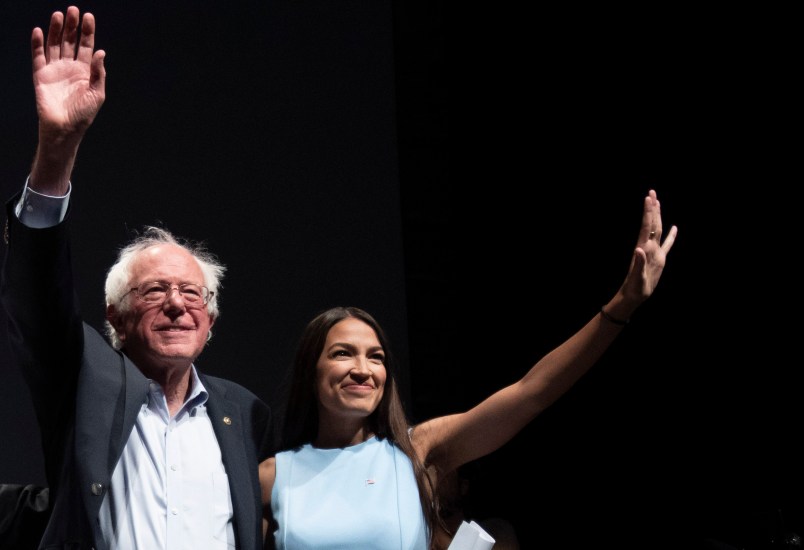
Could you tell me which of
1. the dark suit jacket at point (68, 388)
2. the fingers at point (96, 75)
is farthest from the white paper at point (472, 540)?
the fingers at point (96, 75)

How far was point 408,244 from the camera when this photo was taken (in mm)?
3521

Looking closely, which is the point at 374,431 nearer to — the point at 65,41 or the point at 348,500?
the point at 348,500

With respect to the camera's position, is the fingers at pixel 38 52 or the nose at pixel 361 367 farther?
the nose at pixel 361 367

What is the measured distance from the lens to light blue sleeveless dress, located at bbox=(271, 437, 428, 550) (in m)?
2.32

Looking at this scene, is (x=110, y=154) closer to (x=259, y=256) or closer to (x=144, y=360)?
(x=259, y=256)

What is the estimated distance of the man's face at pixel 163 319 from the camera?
230 cm

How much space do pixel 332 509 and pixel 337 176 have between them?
1424 millimetres

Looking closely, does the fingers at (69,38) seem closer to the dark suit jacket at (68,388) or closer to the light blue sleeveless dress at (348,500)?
the dark suit jacket at (68,388)

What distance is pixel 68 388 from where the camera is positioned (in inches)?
82.3

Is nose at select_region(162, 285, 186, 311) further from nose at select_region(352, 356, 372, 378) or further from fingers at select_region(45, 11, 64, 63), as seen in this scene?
fingers at select_region(45, 11, 64, 63)

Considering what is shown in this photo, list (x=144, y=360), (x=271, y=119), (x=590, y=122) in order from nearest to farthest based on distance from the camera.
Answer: (x=144, y=360), (x=271, y=119), (x=590, y=122)

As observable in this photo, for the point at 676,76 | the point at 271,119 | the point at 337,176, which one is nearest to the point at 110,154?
the point at 271,119

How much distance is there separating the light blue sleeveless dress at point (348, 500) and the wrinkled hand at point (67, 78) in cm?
102

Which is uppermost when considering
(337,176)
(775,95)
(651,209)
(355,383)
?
(775,95)
